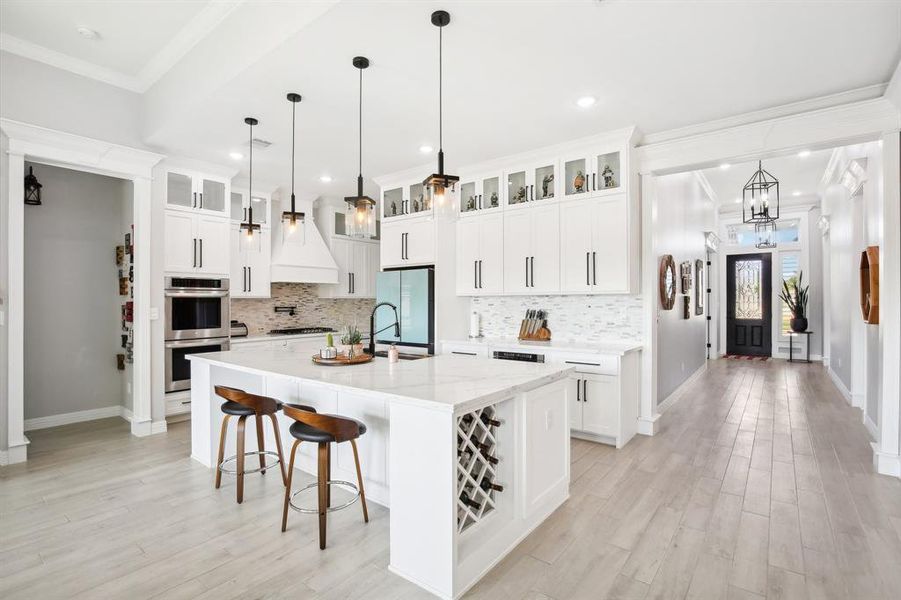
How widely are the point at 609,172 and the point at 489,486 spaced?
311 cm

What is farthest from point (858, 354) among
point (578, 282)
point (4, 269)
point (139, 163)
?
point (4, 269)

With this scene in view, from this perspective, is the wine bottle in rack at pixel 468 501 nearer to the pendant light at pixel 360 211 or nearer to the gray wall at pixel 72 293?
the pendant light at pixel 360 211

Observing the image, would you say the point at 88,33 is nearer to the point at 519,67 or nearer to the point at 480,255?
the point at 519,67

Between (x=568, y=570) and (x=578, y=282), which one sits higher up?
(x=578, y=282)

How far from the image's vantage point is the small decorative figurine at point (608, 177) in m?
4.19

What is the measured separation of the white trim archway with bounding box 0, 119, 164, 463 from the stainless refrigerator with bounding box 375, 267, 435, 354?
94.7 inches

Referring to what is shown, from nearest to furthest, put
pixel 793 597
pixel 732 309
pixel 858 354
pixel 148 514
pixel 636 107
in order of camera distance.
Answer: pixel 793 597 < pixel 148 514 < pixel 636 107 < pixel 858 354 < pixel 732 309

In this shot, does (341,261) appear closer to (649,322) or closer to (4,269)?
(4,269)

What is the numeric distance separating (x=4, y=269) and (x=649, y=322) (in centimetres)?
545

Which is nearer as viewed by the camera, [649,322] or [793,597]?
[793,597]

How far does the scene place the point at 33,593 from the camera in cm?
202

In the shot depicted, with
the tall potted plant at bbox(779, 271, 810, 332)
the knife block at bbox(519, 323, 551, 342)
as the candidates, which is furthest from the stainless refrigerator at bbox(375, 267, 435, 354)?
the tall potted plant at bbox(779, 271, 810, 332)

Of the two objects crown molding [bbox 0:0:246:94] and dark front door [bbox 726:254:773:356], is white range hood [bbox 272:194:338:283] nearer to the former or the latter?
crown molding [bbox 0:0:246:94]

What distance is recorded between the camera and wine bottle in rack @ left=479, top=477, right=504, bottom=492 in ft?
7.56
